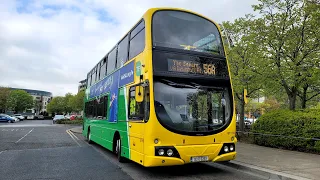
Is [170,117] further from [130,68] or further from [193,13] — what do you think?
[193,13]

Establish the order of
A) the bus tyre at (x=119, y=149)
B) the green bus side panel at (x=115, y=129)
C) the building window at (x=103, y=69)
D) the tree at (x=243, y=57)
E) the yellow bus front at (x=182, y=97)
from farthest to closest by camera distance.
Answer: the tree at (x=243, y=57)
the building window at (x=103, y=69)
the bus tyre at (x=119, y=149)
the green bus side panel at (x=115, y=129)
the yellow bus front at (x=182, y=97)

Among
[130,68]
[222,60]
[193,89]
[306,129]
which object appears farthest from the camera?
[306,129]

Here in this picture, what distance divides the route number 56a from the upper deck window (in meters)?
0.46

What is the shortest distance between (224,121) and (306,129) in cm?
555

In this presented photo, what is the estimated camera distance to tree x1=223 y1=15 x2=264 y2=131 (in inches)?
603

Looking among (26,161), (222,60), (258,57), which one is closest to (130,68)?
(222,60)

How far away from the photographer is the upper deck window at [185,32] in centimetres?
747

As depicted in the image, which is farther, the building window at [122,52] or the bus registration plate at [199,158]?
the building window at [122,52]

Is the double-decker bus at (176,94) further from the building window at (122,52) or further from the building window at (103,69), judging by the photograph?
the building window at (103,69)

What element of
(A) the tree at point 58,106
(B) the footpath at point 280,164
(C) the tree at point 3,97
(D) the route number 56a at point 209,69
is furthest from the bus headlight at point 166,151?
(A) the tree at point 58,106

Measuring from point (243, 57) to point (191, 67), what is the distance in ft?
37.4

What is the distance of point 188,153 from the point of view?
6.79m

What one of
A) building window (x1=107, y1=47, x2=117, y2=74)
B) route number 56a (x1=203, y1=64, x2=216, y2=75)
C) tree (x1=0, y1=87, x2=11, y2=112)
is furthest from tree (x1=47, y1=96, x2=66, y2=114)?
route number 56a (x1=203, y1=64, x2=216, y2=75)

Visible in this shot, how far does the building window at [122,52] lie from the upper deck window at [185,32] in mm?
2135
